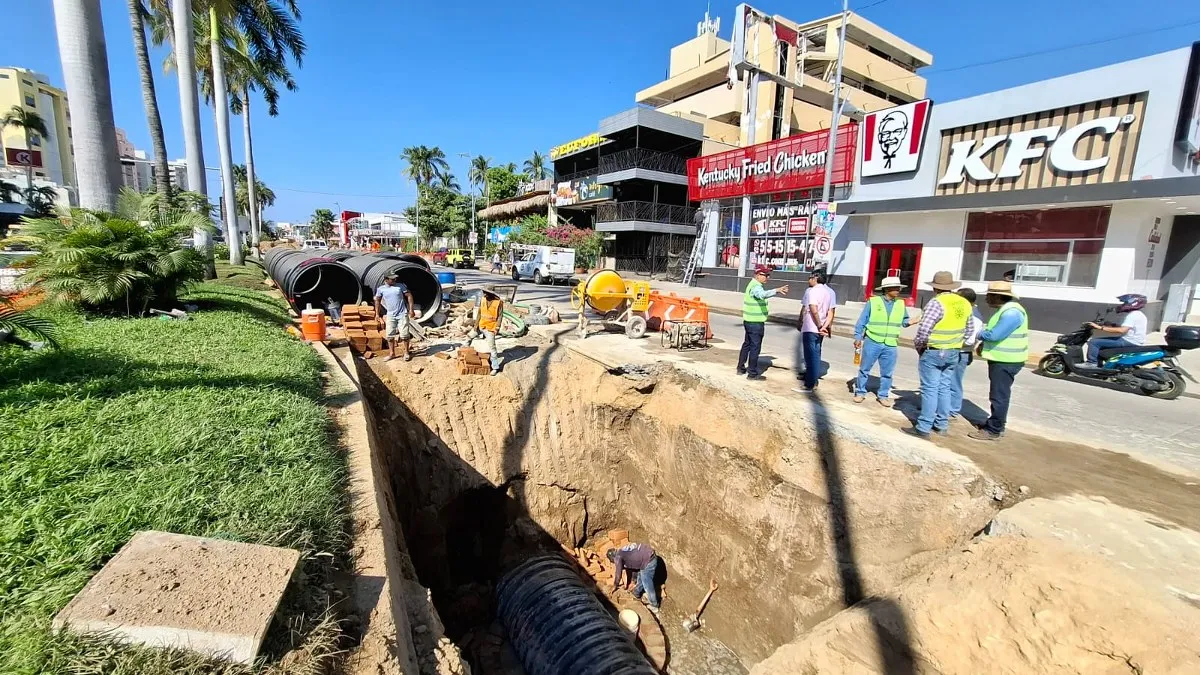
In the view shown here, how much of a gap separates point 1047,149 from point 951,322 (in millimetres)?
11430

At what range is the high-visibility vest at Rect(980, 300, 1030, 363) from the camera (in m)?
5.05

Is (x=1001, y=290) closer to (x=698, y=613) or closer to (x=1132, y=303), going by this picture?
(x=1132, y=303)

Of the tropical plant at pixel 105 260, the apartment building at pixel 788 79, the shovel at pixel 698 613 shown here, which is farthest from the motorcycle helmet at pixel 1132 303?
the apartment building at pixel 788 79

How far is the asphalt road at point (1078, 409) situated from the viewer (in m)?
5.68

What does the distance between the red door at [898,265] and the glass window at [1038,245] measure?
143 centimetres

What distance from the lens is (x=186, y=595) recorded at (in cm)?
229

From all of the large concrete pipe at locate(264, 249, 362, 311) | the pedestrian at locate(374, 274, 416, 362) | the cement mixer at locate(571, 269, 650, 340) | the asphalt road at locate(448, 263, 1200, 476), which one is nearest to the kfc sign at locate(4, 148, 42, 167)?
the large concrete pipe at locate(264, 249, 362, 311)

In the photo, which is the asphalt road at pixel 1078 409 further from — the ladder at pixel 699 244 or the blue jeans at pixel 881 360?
the ladder at pixel 699 244

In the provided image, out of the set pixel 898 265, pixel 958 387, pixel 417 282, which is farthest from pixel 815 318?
pixel 898 265

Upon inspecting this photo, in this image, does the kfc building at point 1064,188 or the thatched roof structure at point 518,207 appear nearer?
the kfc building at point 1064,188

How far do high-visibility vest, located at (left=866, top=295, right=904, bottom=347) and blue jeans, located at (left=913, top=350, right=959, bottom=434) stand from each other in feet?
2.43

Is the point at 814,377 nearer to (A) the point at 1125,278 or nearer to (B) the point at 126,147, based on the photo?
(A) the point at 1125,278

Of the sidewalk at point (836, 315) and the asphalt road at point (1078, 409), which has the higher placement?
the sidewalk at point (836, 315)

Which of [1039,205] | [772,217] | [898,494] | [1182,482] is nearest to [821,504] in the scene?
[898,494]
